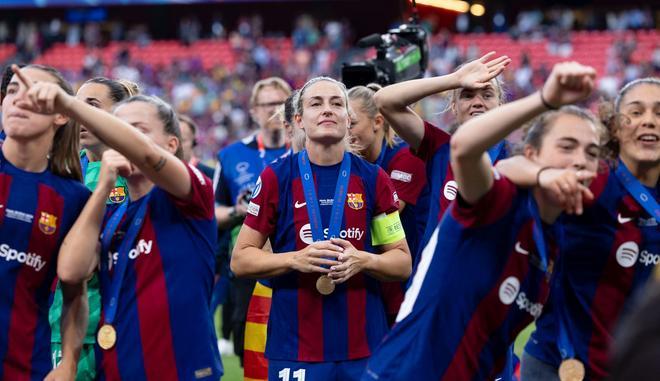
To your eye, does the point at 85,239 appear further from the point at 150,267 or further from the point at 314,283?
the point at 314,283

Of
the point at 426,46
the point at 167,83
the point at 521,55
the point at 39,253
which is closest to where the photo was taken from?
the point at 39,253

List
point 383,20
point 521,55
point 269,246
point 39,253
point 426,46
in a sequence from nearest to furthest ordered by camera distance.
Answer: point 39,253 < point 269,246 < point 426,46 < point 521,55 < point 383,20

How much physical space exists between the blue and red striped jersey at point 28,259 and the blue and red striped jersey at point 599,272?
1.90 m

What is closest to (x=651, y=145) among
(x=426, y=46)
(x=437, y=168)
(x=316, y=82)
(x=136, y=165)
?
(x=437, y=168)

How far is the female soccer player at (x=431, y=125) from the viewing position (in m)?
4.61

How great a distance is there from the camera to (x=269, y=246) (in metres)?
5.04

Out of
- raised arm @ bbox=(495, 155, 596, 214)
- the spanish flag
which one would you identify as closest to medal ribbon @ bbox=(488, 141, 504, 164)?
the spanish flag

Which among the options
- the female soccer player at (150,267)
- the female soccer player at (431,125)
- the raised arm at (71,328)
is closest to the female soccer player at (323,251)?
the female soccer player at (431,125)

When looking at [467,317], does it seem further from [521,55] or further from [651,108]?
[521,55]

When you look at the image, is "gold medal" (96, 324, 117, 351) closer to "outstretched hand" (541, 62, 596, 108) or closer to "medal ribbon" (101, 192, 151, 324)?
"medal ribbon" (101, 192, 151, 324)

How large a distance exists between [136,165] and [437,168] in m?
1.94

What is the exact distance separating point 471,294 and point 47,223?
153 centimetres

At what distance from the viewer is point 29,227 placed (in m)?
3.74

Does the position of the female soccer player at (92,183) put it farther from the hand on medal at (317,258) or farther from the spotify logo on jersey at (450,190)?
the spotify logo on jersey at (450,190)
